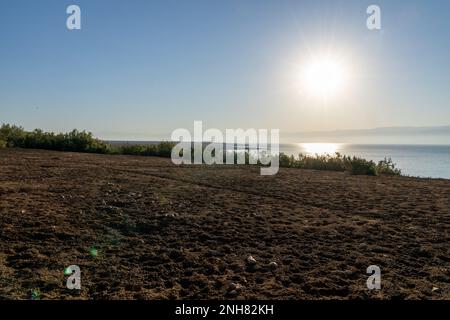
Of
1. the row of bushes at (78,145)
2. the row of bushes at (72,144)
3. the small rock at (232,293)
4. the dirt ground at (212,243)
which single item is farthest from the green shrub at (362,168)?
the small rock at (232,293)

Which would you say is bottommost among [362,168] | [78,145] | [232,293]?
[232,293]

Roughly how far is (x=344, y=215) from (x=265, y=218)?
1253mm

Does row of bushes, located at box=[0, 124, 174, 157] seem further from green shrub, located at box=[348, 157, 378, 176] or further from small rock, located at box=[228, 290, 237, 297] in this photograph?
small rock, located at box=[228, 290, 237, 297]

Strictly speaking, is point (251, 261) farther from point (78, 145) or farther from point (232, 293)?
point (78, 145)

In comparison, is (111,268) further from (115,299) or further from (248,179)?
(248,179)

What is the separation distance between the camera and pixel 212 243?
13.3 ft

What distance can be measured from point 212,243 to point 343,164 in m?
11.6

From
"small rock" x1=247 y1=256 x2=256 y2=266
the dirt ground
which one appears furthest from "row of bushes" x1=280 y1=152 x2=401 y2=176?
"small rock" x1=247 y1=256 x2=256 y2=266

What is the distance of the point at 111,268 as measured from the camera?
128 inches

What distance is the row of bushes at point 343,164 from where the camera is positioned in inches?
516

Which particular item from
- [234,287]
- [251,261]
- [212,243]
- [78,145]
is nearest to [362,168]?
[212,243]

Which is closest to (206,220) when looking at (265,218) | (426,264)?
(265,218)

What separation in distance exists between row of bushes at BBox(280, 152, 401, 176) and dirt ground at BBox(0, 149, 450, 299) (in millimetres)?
5931

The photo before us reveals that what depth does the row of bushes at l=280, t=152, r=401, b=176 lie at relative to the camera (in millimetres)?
13115
